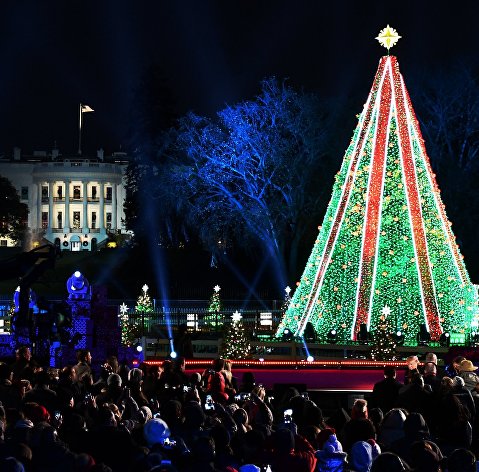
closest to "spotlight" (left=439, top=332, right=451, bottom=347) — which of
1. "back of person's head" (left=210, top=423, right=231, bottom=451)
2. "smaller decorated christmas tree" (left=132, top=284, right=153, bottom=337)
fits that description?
"smaller decorated christmas tree" (left=132, top=284, right=153, bottom=337)

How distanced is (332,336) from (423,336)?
239 cm

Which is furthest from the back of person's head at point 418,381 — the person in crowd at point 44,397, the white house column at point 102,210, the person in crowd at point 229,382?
the white house column at point 102,210

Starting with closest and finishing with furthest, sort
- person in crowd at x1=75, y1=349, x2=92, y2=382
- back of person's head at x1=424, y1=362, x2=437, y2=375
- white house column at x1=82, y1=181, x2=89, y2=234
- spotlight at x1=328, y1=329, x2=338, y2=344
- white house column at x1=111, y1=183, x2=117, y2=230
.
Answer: back of person's head at x1=424, y1=362, x2=437, y2=375
person in crowd at x1=75, y1=349, x2=92, y2=382
spotlight at x1=328, y1=329, x2=338, y2=344
white house column at x1=111, y1=183, x2=117, y2=230
white house column at x1=82, y1=181, x2=89, y2=234

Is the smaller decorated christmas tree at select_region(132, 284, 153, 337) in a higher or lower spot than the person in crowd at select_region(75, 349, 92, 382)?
higher

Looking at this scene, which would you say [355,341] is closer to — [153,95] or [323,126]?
[323,126]

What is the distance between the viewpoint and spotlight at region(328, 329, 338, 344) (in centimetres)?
3353

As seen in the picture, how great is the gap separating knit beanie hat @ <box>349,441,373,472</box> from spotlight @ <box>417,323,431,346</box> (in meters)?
22.3

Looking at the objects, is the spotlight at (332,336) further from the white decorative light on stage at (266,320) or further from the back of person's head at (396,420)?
the back of person's head at (396,420)

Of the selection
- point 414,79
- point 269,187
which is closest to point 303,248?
point 269,187

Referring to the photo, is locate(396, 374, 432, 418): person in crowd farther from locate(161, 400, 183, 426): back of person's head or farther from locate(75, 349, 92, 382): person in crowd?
locate(75, 349, 92, 382): person in crowd

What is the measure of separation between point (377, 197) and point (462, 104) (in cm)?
2723

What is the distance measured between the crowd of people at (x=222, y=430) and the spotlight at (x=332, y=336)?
16.4 m

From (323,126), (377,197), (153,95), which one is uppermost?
(153,95)

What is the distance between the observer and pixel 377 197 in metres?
33.6
